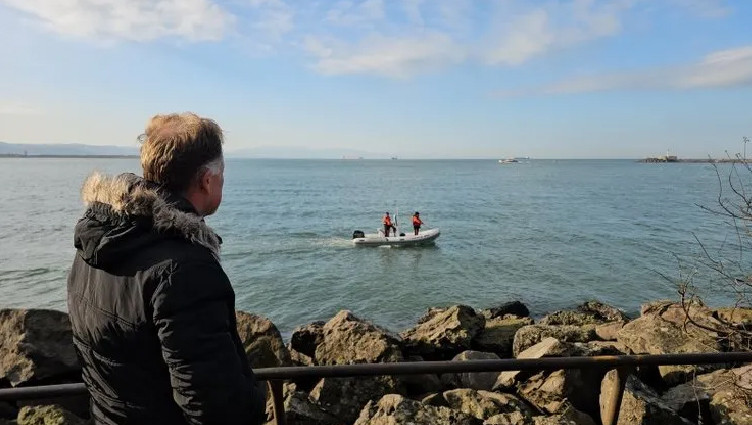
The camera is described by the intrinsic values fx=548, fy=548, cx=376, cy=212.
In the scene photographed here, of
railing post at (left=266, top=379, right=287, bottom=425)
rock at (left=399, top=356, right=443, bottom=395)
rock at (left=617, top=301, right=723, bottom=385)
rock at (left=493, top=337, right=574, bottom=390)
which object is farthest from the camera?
rock at (left=617, top=301, right=723, bottom=385)

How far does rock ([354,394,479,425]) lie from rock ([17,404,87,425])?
2.42 meters

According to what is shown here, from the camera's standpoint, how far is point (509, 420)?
4094mm

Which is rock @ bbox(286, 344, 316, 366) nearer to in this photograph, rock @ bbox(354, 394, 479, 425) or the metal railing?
rock @ bbox(354, 394, 479, 425)

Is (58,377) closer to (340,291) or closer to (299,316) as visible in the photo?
(299,316)

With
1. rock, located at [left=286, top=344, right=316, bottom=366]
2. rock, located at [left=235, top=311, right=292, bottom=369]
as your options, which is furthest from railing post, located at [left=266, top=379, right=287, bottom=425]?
rock, located at [left=286, top=344, right=316, bottom=366]

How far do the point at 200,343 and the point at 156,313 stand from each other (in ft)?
0.55

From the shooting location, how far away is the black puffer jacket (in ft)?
5.57

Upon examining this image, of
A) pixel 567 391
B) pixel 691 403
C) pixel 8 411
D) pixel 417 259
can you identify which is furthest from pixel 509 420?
pixel 417 259

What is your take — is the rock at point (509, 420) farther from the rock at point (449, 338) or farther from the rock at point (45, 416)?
the rock at point (449, 338)

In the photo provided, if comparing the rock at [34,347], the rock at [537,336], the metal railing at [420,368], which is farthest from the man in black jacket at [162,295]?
the rock at [537,336]

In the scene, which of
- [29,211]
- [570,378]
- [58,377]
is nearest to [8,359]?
[58,377]

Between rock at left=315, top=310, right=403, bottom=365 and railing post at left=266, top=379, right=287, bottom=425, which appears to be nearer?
railing post at left=266, top=379, right=287, bottom=425

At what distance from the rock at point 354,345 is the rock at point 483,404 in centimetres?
244

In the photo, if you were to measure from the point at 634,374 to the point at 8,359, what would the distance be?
21.8 feet
